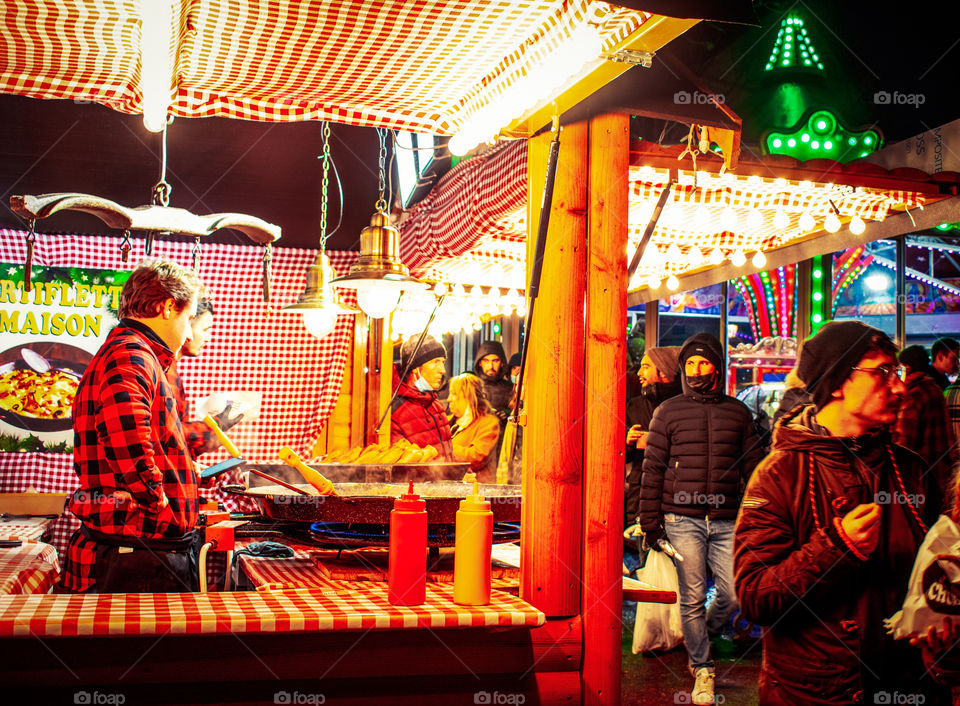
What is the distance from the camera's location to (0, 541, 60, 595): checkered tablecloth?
293cm

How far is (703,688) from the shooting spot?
503cm

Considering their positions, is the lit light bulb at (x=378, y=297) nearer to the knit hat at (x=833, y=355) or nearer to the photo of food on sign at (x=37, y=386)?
the knit hat at (x=833, y=355)

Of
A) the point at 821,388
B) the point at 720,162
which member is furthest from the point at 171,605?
the point at 720,162

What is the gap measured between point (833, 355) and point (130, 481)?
7.78ft

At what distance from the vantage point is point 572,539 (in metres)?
2.85

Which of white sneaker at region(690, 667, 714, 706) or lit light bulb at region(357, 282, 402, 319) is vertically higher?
lit light bulb at region(357, 282, 402, 319)

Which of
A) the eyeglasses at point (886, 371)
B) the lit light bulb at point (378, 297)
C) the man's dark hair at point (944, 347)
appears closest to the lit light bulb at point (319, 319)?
the lit light bulb at point (378, 297)

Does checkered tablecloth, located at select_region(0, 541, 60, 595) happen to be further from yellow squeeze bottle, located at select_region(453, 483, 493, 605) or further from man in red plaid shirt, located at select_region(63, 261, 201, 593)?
yellow squeeze bottle, located at select_region(453, 483, 493, 605)

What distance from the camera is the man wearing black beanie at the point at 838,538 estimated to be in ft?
7.85

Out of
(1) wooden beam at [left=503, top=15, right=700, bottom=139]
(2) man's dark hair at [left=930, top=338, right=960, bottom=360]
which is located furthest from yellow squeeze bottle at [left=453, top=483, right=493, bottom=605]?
(2) man's dark hair at [left=930, top=338, right=960, bottom=360]

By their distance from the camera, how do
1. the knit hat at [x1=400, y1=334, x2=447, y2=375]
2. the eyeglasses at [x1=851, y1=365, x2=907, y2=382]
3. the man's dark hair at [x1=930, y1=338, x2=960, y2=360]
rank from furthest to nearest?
the man's dark hair at [x1=930, y1=338, x2=960, y2=360]
the knit hat at [x1=400, y1=334, x2=447, y2=375]
the eyeglasses at [x1=851, y1=365, x2=907, y2=382]

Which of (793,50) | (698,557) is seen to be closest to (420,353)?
(698,557)

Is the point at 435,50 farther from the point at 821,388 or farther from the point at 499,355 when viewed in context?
the point at 499,355

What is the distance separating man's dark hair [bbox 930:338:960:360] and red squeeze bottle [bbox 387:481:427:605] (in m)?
5.51
